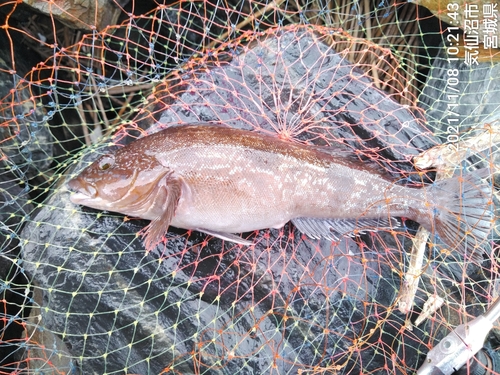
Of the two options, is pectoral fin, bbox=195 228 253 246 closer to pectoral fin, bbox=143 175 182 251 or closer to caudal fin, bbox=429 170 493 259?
pectoral fin, bbox=143 175 182 251

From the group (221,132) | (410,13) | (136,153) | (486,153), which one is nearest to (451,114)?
(486,153)

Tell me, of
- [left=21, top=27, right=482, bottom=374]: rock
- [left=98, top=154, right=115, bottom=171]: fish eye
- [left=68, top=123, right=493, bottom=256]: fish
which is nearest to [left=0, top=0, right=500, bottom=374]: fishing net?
[left=21, top=27, right=482, bottom=374]: rock

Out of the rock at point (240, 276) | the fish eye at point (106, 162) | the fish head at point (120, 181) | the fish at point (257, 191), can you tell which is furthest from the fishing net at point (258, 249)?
the fish eye at point (106, 162)

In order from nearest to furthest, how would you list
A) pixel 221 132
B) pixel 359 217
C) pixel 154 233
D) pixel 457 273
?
pixel 154 233, pixel 221 132, pixel 359 217, pixel 457 273

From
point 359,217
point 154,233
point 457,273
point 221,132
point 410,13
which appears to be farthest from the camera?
point 410,13

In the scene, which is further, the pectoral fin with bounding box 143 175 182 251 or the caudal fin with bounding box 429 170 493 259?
the caudal fin with bounding box 429 170 493 259

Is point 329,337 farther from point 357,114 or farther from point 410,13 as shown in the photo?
point 410,13

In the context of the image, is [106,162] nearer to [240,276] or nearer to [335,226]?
[240,276]
